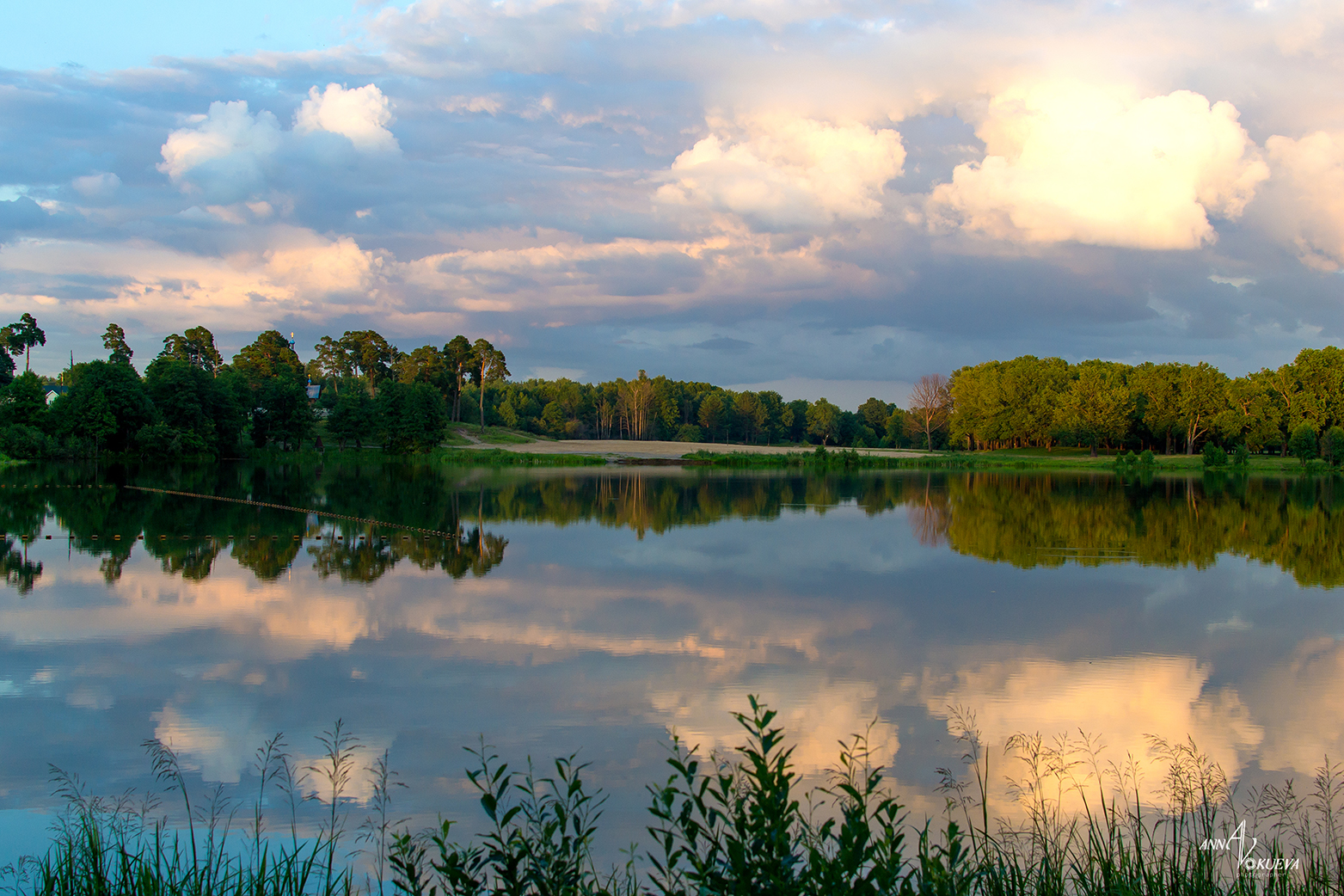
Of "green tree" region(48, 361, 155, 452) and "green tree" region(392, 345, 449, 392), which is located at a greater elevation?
"green tree" region(392, 345, 449, 392)

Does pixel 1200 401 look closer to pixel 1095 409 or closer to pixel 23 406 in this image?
pixel 1095 409

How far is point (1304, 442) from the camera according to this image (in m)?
71.1

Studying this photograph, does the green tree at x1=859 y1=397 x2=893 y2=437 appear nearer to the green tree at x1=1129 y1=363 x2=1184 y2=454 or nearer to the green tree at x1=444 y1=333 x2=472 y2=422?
the green tree at x1=1129 y1=363 x2=1184 y2=454

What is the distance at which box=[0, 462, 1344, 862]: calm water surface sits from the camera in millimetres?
7246

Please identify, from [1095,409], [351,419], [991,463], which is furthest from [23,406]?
[1095,409]

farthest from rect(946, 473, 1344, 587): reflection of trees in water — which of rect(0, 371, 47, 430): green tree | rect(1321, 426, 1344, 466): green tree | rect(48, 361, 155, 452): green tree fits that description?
rect(0, 371, 47, 430): green tree

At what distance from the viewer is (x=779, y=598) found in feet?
45.3

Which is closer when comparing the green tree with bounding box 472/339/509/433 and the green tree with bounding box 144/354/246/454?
the green tree with bounding box 144/354/246/454

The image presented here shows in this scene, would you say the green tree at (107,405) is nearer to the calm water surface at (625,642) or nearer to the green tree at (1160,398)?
the calm water surface at (625,642)

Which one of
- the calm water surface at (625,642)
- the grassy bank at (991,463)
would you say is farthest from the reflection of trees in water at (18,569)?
the grassy bank at (991,463)

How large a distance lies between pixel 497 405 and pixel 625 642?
109m

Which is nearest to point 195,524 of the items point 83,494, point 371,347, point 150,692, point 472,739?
point 83,494

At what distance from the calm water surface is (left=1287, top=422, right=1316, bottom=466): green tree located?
56760 millimetres

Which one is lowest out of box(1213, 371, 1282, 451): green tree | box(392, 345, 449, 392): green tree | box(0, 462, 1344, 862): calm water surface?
box(0, 462, 1344, 862): calm water surface
